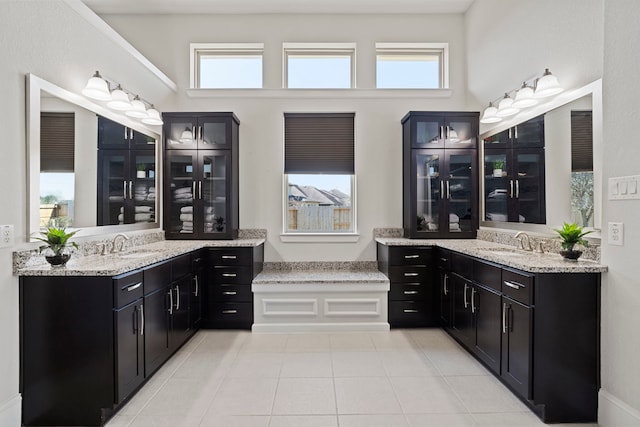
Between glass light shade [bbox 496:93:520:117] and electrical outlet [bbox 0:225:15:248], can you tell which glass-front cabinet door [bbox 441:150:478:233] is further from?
electrical outlet [bbox 0:225:15:248]

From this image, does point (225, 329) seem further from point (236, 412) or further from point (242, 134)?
point (242, 134)

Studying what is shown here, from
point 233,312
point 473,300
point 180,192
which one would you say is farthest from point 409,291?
point 180,192

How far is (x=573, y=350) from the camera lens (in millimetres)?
2078

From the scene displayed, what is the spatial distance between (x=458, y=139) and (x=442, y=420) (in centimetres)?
301

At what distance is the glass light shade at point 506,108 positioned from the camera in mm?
3279

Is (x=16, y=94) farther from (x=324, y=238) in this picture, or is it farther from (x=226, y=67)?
(x=324, y=238)

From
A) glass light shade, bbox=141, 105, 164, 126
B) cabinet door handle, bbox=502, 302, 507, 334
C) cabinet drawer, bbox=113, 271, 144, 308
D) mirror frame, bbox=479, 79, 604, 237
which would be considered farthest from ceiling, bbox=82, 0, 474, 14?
cabinet door handle, bbox=502, 302, 507, 334

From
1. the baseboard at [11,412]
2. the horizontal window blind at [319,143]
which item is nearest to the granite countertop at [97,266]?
the baseboard at [11,412]

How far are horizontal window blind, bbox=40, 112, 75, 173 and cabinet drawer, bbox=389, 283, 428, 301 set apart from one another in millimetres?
3140

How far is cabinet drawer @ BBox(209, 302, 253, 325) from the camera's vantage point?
3646 mm

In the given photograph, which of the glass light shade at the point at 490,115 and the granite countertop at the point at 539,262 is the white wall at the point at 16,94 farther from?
the glass light shade at the point at 490,115

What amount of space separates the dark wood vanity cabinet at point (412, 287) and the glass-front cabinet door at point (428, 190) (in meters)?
0.41

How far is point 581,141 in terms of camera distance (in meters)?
2.48

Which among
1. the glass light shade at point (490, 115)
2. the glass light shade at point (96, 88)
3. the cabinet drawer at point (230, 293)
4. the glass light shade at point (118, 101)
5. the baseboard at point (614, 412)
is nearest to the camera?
the baseboard at point (614, 412)
